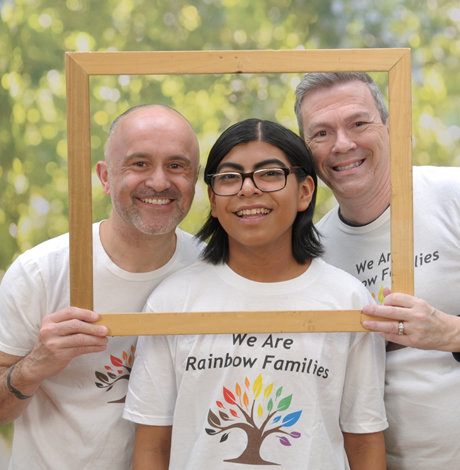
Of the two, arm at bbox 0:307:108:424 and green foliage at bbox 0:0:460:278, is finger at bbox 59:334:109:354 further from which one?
green foliage at bbox 0:0:460:278

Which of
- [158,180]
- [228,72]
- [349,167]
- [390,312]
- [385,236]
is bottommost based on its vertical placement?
[390,312]

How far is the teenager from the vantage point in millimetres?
1523

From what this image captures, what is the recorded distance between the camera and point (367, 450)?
1603mm

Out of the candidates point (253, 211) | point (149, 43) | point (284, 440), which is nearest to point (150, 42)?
point (149, 43)

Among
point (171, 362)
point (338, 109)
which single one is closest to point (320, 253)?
point (338, 109)

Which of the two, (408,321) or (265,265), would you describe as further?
(265,265)

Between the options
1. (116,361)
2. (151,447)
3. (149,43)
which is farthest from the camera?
(149,43)

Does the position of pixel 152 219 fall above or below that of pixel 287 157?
below

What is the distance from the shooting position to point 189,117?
1604 mm

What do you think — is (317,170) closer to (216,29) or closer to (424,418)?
(424,418)

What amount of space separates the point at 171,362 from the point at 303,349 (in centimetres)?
41

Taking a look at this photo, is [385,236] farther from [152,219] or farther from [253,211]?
[152,219]

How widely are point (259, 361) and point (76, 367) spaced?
2.05 ft

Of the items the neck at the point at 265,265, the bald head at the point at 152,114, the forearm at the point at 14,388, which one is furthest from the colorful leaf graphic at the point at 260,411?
the bald head at the point at 152,114
